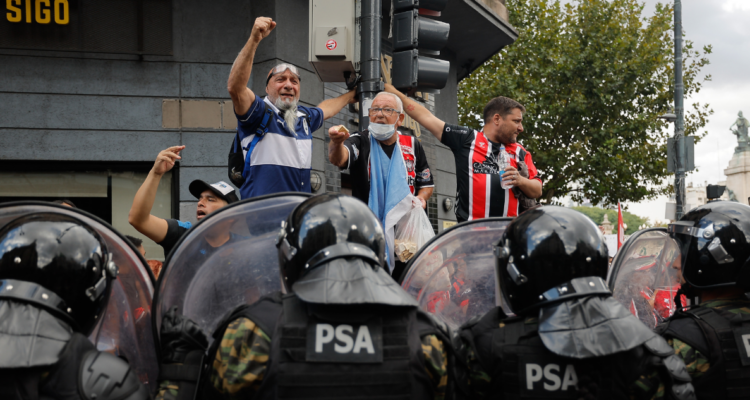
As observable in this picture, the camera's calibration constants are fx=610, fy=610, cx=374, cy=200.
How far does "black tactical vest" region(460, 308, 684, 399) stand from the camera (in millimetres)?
2029

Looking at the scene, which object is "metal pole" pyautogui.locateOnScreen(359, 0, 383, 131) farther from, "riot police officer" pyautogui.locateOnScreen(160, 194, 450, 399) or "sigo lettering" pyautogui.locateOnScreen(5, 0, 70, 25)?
"sigo lettering" pyautogui.locateOnScreen(5, 0, 70, 25)

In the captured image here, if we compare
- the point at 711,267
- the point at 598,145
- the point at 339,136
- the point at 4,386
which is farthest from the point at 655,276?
the point at 598,145

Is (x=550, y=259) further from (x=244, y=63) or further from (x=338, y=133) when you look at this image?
(x=244, y=63)

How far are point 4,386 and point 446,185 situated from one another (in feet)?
38.9

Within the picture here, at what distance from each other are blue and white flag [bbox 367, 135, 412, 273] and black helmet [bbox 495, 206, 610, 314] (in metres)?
2.03

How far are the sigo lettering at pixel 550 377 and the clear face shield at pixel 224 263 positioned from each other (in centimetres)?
99

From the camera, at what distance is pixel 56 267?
1.85m

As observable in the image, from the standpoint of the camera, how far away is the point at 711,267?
2629 millimetres

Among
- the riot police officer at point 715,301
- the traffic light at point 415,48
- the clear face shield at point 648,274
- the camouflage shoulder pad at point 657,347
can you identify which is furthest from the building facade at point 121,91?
the camouflage shoulder pad at point 657,347

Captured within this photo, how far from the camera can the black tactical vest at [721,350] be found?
2350 mm

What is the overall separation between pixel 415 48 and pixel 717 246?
316cm

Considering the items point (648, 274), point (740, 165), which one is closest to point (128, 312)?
point (648, 274)

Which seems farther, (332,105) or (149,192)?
(332,105)

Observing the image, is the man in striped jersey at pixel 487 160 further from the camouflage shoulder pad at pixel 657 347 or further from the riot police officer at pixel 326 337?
the riot police officer at pixel 326 337
